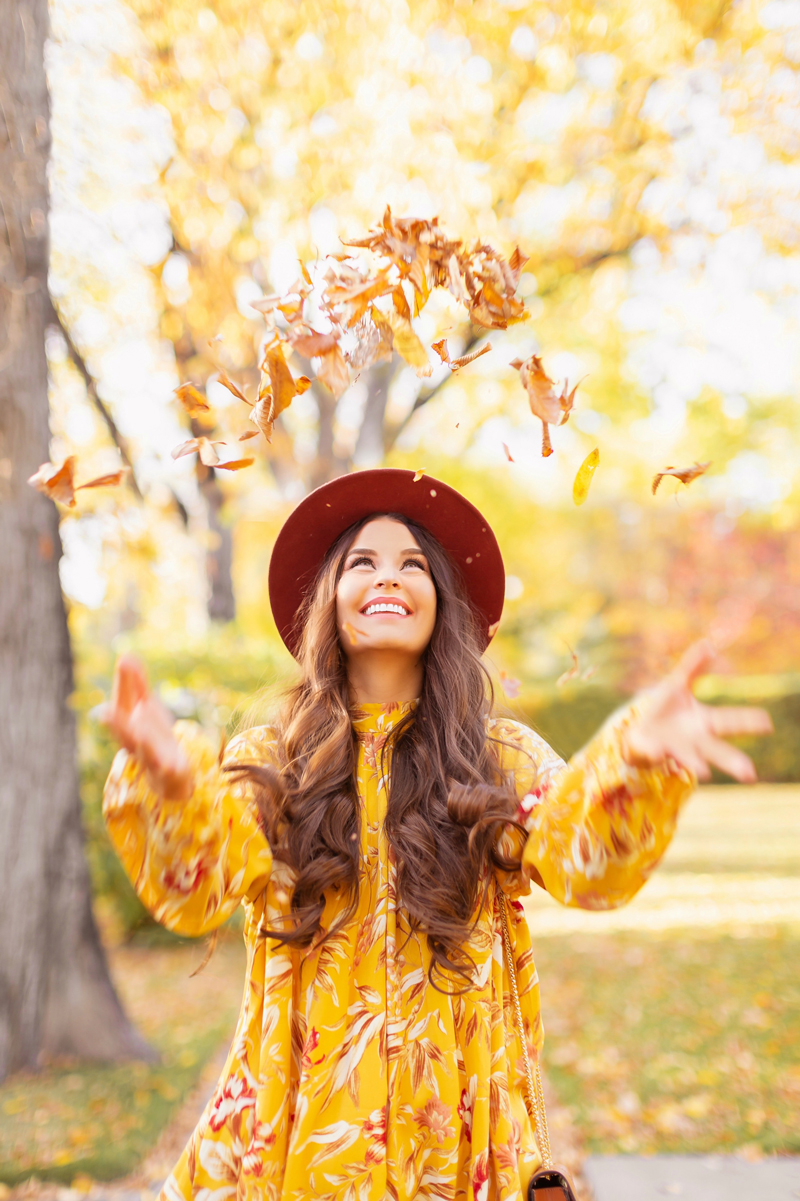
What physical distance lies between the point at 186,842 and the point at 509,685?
1.03m

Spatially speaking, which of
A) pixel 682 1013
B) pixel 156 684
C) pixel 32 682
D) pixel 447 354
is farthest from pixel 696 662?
pixel 156 684

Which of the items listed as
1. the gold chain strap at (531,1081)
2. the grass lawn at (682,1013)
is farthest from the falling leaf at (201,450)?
the grass lawn at (682,1013)

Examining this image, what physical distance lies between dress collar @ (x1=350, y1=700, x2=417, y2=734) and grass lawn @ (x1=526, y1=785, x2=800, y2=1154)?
2864 mm

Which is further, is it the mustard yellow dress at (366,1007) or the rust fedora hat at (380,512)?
the rust fedora hat at (380,512)

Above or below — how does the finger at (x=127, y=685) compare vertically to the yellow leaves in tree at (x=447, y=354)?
below

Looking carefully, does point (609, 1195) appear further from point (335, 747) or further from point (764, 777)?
point (764, 777)

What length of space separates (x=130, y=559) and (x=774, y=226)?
6291 mm

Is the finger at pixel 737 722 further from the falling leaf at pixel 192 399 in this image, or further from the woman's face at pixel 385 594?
the falling leaf at pixel 192 399

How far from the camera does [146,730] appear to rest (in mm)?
1604

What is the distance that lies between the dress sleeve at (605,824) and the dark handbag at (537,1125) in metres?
0.27

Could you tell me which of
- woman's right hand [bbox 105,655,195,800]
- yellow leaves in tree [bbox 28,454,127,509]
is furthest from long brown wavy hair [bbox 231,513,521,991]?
yellow leaves in tree [bbox 28,454,127,509]

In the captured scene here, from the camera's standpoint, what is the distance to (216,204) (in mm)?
7004

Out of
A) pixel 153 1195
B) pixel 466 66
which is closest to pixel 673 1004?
pixel 153 1195

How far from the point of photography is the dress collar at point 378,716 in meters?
2.17
